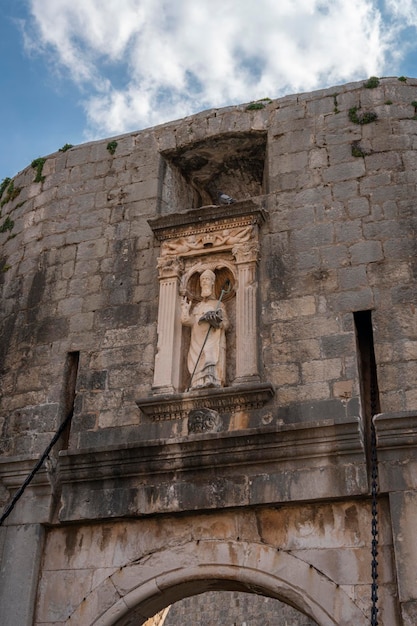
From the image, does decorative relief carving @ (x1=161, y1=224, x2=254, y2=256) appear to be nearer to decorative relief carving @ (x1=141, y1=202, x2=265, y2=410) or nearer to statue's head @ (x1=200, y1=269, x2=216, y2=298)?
decorative relief carving @ (x1=141, y1=202, x2=265, y2=410)

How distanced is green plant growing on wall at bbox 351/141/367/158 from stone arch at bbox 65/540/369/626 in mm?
3543

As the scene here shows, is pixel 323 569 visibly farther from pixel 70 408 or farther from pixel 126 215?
pixel 126 215

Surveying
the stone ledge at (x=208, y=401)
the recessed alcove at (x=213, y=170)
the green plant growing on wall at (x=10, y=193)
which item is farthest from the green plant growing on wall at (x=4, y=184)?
the stone ledge at (x=208, y=401)

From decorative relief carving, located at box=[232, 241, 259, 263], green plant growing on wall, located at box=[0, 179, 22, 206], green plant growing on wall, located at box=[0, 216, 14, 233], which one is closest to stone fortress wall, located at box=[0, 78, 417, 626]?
decorative relief carving, located at box=[232, 241, 259, 263]

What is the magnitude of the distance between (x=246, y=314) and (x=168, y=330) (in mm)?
685

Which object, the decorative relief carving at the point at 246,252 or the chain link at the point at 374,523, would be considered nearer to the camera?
the chain link at the point at 374,523

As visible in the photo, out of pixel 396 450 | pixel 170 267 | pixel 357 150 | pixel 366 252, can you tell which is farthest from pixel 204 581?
pixel 357 150

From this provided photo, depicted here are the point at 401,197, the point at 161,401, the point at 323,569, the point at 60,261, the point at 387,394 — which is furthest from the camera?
the point at 60,261

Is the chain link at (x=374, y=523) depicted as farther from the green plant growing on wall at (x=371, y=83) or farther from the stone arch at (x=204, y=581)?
the green plant growing on wall at (x=371, y=83)

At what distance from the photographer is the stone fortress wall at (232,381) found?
609 cm

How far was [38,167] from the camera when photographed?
9.04m

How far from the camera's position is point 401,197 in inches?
285

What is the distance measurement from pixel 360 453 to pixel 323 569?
2.77ft

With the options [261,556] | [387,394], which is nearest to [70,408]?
[261,556]
